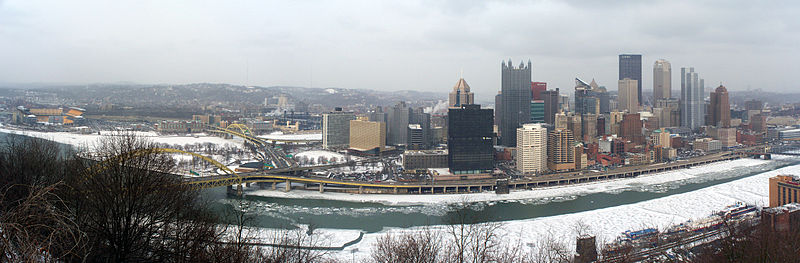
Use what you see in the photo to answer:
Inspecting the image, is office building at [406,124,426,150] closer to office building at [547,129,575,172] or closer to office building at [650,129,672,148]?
office building at [547,129,575,172]

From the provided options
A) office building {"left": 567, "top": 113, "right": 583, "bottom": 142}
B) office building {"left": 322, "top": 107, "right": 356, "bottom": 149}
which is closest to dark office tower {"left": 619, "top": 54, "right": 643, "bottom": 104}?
office building {"left": 567, "top": 113, "right": 583, "bottom": 142}

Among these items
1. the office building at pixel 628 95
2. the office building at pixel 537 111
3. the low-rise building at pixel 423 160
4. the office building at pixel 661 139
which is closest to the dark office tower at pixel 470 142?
the low-rise building at pixel 423 160

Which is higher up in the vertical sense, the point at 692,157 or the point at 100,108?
the point at 100,108

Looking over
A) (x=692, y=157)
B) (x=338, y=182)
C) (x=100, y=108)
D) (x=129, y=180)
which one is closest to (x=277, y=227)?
(x=338, y=182)

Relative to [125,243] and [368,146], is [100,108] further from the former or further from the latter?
[125,243]

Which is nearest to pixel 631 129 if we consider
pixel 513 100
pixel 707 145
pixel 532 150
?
pixel 707 145

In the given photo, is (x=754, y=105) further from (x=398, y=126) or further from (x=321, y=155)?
(x=321, y=155)
